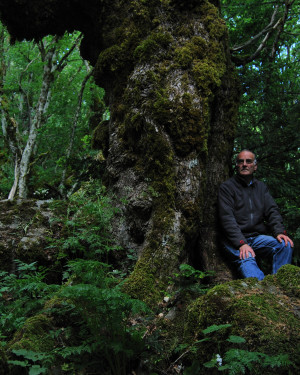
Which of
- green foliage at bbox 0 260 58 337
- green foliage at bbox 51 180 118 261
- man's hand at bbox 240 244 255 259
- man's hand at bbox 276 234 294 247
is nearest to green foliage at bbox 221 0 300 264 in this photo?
man's hand at bbox 276 234 294 247

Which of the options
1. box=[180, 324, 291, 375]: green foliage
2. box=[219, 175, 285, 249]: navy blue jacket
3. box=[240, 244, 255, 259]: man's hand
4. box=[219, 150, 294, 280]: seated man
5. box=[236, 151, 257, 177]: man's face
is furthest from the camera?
box=[236, 151, 257, 177]: man's face

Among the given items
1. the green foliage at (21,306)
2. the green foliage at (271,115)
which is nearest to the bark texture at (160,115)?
the green foliage at (21,306)

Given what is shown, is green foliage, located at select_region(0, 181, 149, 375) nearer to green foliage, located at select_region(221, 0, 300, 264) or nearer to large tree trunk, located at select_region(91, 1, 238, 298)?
large tree trunk, located at select_region(91, 1, 238, 298)

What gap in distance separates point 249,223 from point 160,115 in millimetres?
2175

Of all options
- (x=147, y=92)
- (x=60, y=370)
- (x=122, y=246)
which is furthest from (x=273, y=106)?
(x=60, y=370)

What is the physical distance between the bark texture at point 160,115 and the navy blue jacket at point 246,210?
0.27m

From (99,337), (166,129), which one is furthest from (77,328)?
(166,129)

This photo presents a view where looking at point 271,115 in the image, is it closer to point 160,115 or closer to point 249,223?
point 249,223

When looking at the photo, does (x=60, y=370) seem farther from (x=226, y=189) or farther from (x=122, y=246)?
(x=226, y=189)

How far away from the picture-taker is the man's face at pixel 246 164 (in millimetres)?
4984

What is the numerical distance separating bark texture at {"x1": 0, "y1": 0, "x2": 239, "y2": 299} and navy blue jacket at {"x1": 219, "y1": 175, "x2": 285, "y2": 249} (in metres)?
0.27

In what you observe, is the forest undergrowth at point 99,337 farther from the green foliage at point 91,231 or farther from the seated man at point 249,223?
the seated man at point 249,223

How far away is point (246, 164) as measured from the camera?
501 cm

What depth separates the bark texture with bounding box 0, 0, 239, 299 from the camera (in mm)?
3896
